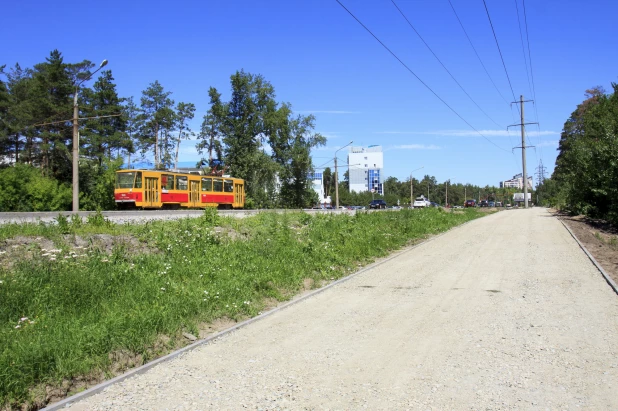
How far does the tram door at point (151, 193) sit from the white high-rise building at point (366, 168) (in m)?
117

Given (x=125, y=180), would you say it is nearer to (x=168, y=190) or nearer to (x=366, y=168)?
(x=168, y=190)

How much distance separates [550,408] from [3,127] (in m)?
57.6

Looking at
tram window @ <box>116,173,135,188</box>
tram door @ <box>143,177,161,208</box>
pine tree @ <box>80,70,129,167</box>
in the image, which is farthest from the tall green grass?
pine tree @ <box>80,70,129,167</box>

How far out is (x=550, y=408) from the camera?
4.40m

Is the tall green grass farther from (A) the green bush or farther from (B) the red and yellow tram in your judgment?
(A) the green bush

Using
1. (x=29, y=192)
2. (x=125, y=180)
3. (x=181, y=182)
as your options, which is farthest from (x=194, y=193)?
(x=29, y=192)

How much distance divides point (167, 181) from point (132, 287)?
1127 inches

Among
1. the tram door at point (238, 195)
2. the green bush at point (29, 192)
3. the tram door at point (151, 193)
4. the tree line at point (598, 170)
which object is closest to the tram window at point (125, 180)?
the tram door at point (151, 193)

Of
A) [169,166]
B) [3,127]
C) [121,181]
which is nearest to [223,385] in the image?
[121,181]

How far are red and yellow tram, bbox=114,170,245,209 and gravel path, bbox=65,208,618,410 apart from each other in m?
24.3

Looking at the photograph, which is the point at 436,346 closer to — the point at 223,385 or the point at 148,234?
the point at 223,385

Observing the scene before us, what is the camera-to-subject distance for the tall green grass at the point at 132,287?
5398 mm

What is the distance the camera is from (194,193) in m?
38.4

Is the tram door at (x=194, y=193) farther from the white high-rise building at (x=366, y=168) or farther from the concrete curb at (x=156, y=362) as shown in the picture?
the white high-rise building at (x=366, y=168)
